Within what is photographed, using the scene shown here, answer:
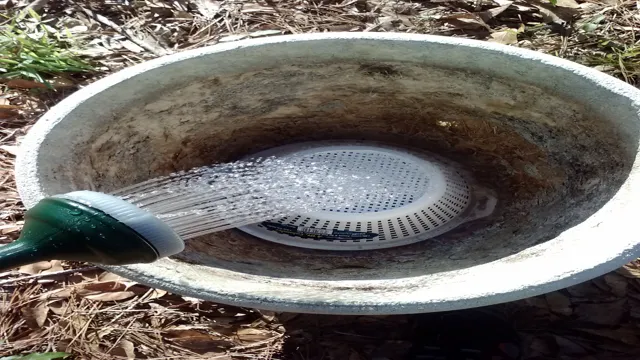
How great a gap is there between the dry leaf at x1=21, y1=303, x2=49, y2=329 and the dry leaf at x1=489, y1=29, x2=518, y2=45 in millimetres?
1746

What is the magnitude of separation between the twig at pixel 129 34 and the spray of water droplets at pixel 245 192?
3.59ft

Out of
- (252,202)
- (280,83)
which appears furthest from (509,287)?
(280,83)

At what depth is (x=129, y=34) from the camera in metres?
2.73

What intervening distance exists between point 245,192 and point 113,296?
38 centimetres

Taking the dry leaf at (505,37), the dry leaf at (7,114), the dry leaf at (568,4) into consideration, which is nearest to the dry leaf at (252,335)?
the dry leaf at (7,114)

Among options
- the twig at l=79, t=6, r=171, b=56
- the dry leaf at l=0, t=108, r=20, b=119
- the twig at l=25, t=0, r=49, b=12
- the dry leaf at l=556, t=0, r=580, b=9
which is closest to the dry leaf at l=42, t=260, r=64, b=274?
the dry leaf at l=0, t=108, r=20, b=119

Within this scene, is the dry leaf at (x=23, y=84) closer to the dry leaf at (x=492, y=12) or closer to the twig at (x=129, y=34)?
the twig at (x=129, y=34)

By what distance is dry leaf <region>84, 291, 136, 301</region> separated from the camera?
1636mm

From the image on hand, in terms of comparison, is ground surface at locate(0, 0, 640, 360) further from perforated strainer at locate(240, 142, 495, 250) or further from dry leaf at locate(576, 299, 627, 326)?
perforated strainer at locate(240, 142, 495, 250)

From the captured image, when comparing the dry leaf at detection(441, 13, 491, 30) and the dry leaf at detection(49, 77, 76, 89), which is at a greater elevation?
the dry leaf at detection(49, 77, 76, 89)

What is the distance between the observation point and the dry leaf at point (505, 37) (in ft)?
8.68

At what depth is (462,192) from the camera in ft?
5.25

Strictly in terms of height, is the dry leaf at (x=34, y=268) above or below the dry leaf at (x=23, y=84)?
below

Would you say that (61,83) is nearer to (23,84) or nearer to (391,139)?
(23,84)
